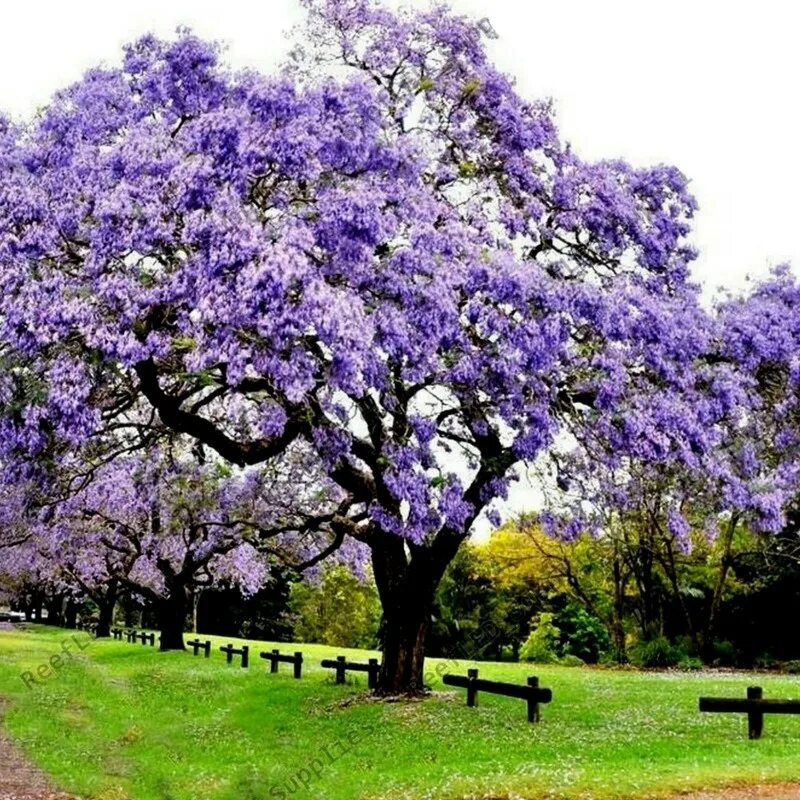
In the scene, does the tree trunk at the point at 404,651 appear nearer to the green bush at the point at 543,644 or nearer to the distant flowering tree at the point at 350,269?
the distant flowering tree at the point at 350,269

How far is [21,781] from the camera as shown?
58.9 ft

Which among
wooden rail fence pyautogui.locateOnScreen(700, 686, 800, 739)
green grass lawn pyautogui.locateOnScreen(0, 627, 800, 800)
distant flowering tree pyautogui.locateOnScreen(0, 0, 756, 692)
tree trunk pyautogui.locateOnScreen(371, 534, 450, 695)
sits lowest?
green grass lawn pyautogui.locateOnScreen(0, 627, 800, 800)

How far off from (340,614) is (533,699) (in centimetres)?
5511

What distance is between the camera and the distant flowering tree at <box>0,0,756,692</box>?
61.3ft

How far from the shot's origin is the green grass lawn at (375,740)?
16.2m

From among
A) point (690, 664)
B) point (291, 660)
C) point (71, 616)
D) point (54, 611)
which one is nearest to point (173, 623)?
point (291, 660)

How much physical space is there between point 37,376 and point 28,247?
7.26 feet

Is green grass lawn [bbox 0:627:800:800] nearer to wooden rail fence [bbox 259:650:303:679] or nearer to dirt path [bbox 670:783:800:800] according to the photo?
dirt path [bbox 670:783:800:800]

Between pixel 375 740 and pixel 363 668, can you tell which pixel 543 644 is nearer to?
pixel 363 668

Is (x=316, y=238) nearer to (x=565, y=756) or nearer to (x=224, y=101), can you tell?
(x=224, y=101)

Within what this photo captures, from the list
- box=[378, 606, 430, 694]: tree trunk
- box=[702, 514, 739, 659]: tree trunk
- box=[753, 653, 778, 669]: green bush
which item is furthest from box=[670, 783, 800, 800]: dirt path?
box=[702, 514, 739, 659]: tree trunk

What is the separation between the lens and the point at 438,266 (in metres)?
19.8

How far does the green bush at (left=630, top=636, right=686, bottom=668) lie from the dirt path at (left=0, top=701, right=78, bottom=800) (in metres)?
29.7

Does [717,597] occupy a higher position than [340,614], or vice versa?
[717,597]
